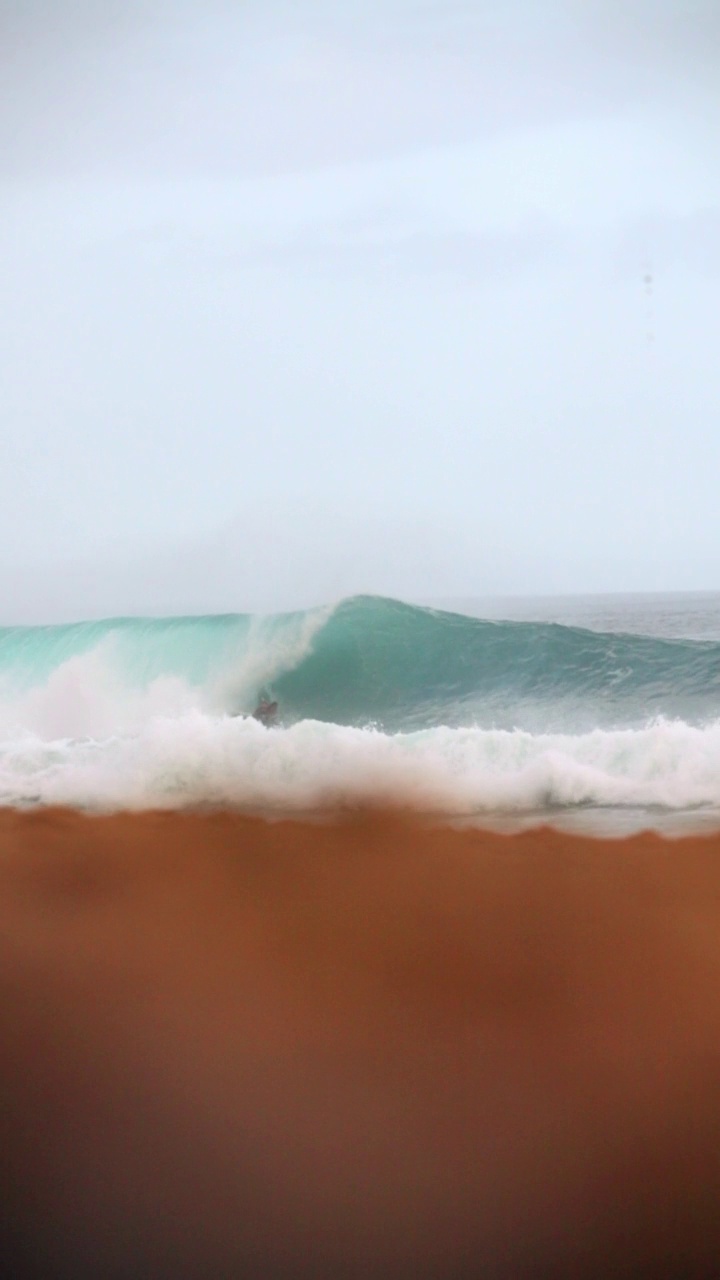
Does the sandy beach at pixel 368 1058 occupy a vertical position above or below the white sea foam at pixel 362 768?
below

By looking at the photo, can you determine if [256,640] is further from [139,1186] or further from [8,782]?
[139,1186]

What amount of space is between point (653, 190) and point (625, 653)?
1268mm

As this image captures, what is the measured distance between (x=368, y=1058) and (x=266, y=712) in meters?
1.23

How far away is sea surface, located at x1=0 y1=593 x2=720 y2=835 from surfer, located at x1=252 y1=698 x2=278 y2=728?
38 mm

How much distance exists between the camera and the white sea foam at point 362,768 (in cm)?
226

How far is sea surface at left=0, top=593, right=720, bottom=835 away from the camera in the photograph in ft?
7.50

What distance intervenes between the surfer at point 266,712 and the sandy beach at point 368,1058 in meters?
0.50

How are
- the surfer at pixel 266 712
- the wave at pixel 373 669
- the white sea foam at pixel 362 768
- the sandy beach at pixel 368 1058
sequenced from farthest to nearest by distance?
the surfer at pixel 266 712 → the wave at pixel 373 669 → the white sea foam at pixel 362 768 → the sandy beach at pixel 368 1058

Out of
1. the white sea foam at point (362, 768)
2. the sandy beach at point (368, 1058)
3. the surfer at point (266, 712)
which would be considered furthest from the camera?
the surfer at point (266, 712)

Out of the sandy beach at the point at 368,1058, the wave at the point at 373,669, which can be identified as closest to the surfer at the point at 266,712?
the wave at the point at 373,669

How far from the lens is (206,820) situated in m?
2.38

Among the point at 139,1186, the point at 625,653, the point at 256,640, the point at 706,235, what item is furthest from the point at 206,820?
the point at 706,235

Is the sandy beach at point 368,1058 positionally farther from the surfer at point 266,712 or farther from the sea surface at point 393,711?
the surfer at point 266,712

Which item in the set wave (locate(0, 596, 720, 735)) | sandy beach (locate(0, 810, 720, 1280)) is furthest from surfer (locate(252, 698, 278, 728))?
sandy beach (locate(0, 810, 720, 1280))
